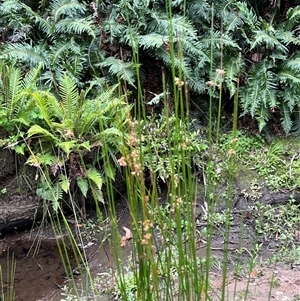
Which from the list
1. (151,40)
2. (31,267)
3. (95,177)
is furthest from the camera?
(151,40)

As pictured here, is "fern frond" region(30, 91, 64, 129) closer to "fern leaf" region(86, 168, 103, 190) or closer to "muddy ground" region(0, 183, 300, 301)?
"fern leaf" region(86, 168, 103, 190)

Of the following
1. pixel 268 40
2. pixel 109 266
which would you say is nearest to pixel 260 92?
pixel 268 40

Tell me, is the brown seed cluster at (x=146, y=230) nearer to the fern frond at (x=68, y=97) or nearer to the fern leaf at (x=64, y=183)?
the fern leaf at (x=64, y=183)

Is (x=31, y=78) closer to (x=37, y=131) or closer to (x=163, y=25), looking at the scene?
(x=37, y=131)

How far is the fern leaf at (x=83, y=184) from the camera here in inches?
125

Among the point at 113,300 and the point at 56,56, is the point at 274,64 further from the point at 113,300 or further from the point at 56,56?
the point at 113,300

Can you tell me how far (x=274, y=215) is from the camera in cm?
324

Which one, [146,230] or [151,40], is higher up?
[151,40]

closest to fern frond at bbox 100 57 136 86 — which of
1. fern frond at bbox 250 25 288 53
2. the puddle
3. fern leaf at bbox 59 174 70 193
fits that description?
fern leaf at bbox 59 174 70 193

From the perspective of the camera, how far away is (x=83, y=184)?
3.22 metres

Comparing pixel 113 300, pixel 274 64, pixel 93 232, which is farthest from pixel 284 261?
pixel 274 64

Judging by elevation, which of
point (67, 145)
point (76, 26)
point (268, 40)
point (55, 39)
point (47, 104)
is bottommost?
point (67, 145)

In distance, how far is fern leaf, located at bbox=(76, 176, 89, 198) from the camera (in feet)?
10.4

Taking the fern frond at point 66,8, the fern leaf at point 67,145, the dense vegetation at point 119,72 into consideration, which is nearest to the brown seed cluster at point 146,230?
the fern leaf at point 67,145
